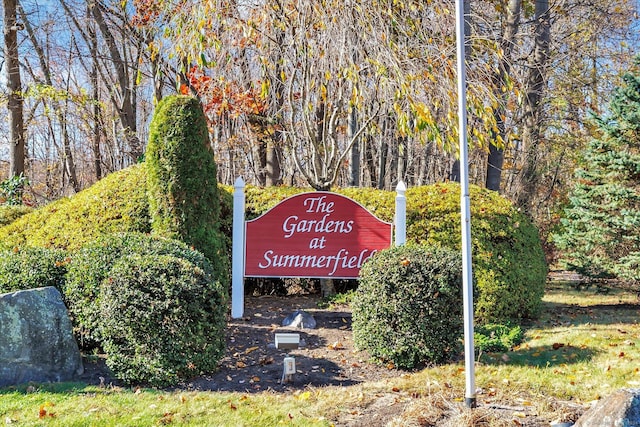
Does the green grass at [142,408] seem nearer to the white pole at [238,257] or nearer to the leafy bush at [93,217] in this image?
the white pole at [238,257]

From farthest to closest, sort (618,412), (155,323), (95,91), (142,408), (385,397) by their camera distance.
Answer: (95,91), (155,323), (385,397), (142,408), (618,412)

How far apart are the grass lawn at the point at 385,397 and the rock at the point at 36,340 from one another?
227 millimetres

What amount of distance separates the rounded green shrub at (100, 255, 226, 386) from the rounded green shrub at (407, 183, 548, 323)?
364 centimetres

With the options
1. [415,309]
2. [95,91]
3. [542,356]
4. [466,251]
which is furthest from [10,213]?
[95,91]

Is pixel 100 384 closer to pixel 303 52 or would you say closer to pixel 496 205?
pixel 303 52

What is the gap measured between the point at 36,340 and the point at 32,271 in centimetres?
95

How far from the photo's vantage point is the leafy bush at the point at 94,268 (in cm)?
509

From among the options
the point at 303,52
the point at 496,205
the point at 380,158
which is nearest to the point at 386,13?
the point at 303,52

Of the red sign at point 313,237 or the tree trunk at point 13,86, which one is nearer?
the red sign at point 313,237

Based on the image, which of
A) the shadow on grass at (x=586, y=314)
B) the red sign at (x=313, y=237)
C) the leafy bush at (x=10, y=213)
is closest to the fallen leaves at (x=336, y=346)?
the red sign at (x=313, y=237)

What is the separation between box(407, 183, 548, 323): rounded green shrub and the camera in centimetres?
698

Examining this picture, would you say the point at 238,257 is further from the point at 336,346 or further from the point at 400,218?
the point at 400,218

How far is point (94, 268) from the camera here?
5141mm

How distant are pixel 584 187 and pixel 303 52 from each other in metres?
4.75
